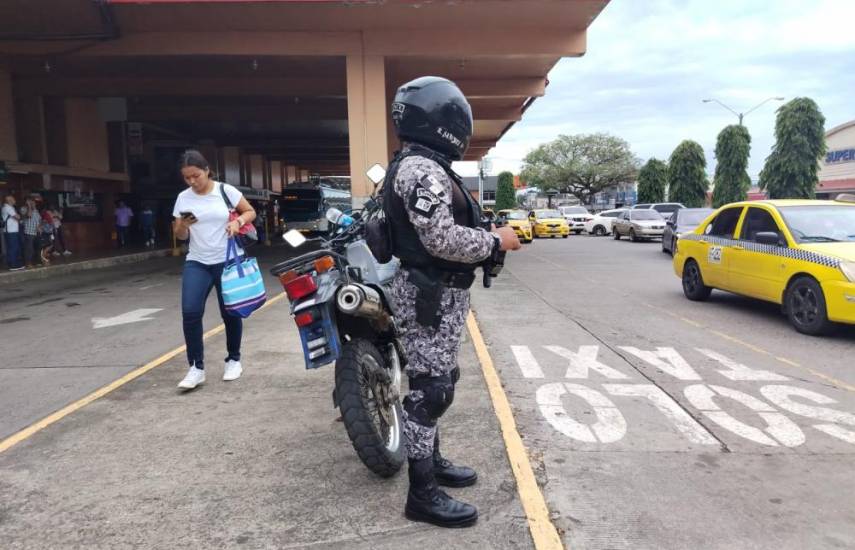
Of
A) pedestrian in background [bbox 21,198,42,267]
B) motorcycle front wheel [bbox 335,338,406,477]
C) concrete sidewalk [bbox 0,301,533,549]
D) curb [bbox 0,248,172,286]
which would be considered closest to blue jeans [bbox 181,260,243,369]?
concrete sidewalk [bbox 0,301,533,549]

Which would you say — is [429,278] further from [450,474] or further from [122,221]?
[122,221]

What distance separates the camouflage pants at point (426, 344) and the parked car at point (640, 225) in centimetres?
2360

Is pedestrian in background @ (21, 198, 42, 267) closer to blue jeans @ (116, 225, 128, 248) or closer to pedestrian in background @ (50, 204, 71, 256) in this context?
pedestrian in background @ (50, 204, 71, 256)

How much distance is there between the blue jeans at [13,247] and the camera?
14891 millimetres

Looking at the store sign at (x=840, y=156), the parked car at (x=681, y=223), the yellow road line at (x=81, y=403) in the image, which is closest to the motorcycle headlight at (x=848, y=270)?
the yellow road line at (x=81, y=403)

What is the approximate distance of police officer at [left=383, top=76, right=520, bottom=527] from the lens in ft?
9.08

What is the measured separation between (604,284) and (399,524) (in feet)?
31.7

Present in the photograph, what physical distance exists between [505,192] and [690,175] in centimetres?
4565

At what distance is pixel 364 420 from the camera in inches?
122

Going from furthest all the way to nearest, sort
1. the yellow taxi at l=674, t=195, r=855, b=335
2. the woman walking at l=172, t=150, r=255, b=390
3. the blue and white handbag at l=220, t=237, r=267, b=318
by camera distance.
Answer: the yellow taxi at l=674, t=195, r=855, b=335, the woman walking at l=172, t=150, r=255, b=390, the blue and white handbag at l=220, t=237, r=267, b=318

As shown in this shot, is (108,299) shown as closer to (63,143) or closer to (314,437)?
(314,437)

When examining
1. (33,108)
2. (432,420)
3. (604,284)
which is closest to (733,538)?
(432,420)

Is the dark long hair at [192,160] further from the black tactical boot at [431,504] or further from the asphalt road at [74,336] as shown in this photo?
the black tactical boot at [431,504]

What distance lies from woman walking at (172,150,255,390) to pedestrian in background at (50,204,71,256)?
15847 mm
